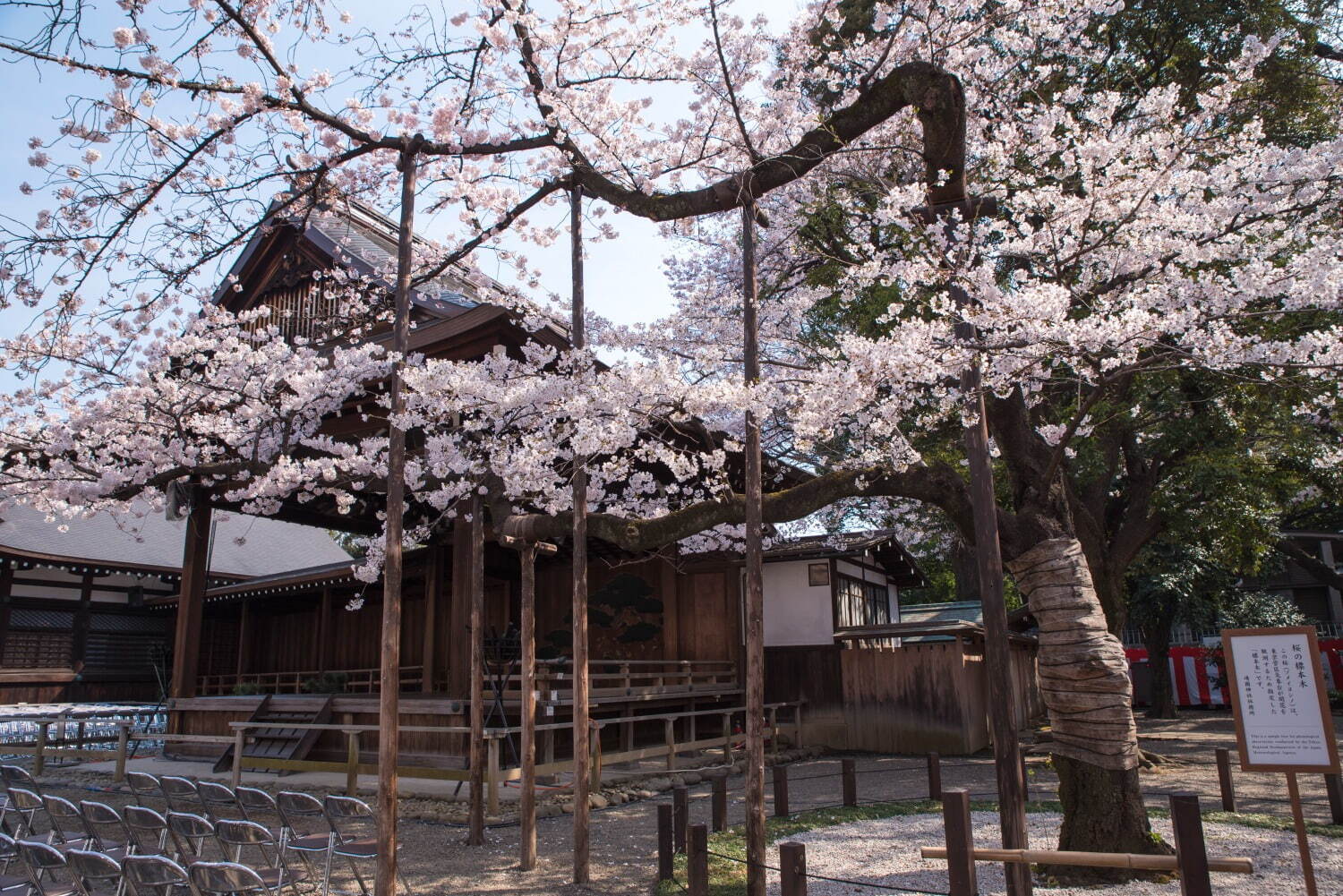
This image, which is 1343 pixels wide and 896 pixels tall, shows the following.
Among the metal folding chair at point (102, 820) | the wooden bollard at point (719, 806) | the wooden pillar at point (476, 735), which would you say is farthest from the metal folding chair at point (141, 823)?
the wooden bollard at point (719, 806)

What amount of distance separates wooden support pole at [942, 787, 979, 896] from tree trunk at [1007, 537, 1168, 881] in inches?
89.9

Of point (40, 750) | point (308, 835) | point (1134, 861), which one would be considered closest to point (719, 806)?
point (308, 835)

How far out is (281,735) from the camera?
1295 centimetres

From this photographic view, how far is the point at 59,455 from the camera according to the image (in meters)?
12.2

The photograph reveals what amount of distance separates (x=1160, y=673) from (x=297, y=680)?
20.1 meters

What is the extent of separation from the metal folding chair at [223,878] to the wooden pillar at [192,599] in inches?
429

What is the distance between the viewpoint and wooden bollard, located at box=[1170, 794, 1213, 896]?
3.69m

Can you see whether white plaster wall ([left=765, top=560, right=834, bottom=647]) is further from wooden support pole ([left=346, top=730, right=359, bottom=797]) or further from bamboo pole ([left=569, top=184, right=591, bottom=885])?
bamboo pole ([left=569, top=184, right=591, bottom=885])

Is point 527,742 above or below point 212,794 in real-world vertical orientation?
above

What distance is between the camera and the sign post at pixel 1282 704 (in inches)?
184

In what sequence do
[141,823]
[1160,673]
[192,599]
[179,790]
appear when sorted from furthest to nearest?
[1160,673], [192,599], [179,790], [141,823]

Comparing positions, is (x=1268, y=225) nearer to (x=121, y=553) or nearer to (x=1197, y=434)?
(x=1197, y=434)

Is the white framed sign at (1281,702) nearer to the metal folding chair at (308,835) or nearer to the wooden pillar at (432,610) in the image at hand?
the metal folding chair at (308,835)

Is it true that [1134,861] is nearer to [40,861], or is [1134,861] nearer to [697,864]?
[697,864]
